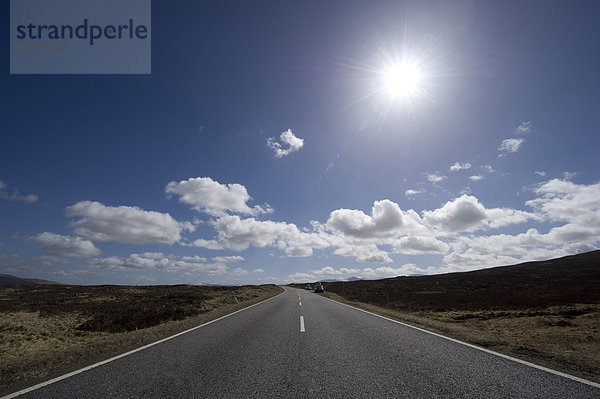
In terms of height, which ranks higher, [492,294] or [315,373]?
[315,373]

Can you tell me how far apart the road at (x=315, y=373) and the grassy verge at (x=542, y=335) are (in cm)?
104

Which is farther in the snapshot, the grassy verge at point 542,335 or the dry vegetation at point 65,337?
the dry vegetation at point 65,337

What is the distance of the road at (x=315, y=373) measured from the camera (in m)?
4.30

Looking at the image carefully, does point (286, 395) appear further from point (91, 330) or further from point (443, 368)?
point (91, 330)

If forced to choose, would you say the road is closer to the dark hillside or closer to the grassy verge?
the grassy verge

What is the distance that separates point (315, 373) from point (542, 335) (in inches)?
411

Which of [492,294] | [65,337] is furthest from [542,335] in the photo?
[492,294]

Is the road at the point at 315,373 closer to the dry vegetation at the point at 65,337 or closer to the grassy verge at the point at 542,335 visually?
the grassy verge at the point at 542,335

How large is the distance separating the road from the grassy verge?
104cm

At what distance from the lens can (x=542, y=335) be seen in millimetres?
10617

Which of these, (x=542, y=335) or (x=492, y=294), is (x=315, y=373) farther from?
(x=492, y=294)

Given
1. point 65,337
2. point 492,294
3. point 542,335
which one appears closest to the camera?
point 542,335

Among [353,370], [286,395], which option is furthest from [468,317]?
[286,395]

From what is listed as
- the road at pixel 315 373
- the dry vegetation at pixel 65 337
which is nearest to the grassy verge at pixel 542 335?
the road at pixel 315 373
